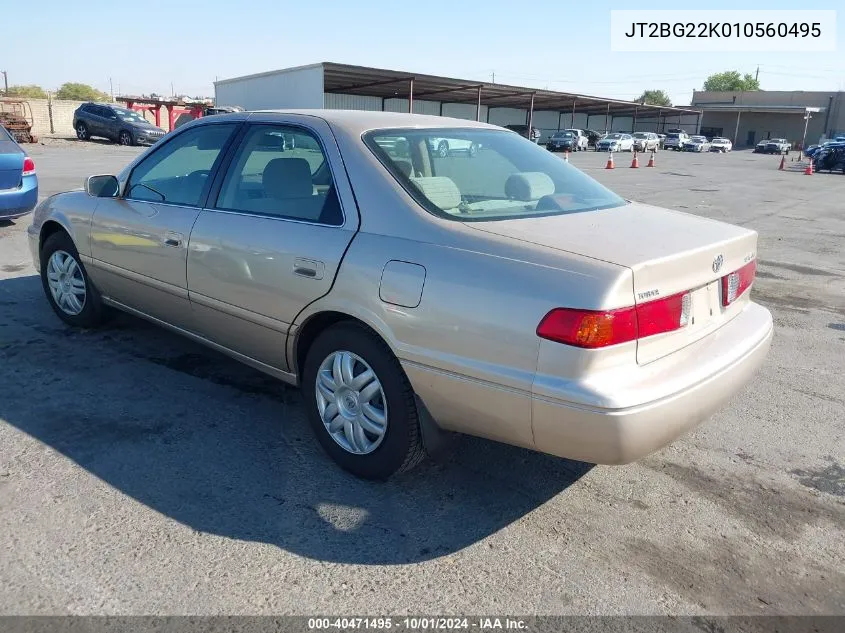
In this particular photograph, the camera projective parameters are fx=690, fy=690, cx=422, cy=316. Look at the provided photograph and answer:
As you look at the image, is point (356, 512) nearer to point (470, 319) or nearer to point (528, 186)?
point (470, 319)

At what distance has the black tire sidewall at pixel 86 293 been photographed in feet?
15.6

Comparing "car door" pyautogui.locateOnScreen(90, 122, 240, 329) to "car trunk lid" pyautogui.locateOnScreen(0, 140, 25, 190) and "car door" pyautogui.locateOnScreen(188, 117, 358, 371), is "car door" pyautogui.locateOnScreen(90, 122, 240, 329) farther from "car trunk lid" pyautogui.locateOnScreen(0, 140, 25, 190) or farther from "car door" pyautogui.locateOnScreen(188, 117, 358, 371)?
"car trunk lid" pyautogui.locateOnScreen(0, 140, 25, 190)

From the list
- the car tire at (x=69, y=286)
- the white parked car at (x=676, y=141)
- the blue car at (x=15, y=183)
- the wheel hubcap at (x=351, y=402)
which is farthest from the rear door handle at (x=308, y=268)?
the white parked car at (x=676, y=141)

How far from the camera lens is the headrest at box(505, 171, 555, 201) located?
11.1ft

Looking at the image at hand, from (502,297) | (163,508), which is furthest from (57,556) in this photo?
(502,297)

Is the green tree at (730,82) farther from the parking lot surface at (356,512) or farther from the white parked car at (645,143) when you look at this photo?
the parking lot surface at (356,512)

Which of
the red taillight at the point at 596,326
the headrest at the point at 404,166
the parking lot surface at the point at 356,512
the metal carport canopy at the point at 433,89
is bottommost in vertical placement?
the parking lot surface at the point at 356,512

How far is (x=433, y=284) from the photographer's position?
2.67 meters

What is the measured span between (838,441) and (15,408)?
4.43 metres

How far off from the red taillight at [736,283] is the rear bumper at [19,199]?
27.4 feet

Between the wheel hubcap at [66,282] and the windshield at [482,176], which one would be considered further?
the wheel hubcap at [66,282]

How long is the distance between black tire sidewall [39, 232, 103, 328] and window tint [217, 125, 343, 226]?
1.66 meters

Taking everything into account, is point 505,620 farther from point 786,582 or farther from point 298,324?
point 298,324

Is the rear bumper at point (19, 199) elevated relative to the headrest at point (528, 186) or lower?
lower
